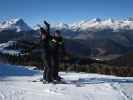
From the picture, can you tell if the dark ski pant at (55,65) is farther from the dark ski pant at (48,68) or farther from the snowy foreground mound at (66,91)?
the snowy foreground mound at (66,91)

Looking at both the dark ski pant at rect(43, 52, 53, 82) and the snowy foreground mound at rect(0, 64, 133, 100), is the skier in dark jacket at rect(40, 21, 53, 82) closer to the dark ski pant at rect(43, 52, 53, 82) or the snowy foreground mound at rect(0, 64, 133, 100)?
the dark ski pant at rect(43, 52, 53, 82)

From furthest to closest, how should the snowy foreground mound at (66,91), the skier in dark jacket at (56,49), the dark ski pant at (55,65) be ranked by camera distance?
the dark ski pant at (55,65) < the skier in dark jacket at (56,49) < the snowy foreground mound at (66,91)

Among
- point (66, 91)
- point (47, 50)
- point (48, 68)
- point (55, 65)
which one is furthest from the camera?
point (55, 65)

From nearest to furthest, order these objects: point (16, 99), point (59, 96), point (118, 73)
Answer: point (16, 99) → point (59, 96) → point (118, 73)

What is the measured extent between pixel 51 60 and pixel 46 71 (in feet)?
1.84

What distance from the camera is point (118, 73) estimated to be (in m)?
29.3

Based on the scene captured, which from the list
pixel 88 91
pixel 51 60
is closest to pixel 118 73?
pixel 51 60

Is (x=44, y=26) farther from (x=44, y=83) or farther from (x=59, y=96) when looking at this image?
(x=59, y=96)

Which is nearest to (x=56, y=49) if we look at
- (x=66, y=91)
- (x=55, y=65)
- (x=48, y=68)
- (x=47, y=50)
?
(x=47, y=50)

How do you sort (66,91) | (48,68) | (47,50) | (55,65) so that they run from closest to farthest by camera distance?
(66,91) < (47,50) < (48,68) < (55,65)

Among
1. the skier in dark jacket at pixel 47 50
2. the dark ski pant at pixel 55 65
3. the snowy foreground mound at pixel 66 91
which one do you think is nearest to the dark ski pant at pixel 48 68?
the skier in dark jacket at pixel 47 50

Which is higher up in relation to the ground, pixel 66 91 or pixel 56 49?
pixel 56 49

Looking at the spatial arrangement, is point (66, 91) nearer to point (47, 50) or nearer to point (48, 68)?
point (48, 68)

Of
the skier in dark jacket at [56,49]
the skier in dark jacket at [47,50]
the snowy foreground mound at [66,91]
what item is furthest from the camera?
the skier in dark jacket at [56,49]
